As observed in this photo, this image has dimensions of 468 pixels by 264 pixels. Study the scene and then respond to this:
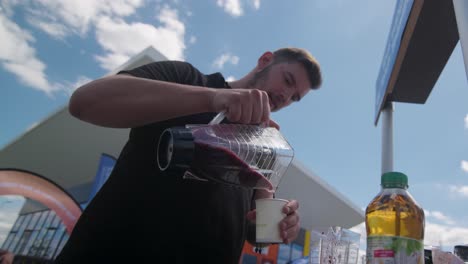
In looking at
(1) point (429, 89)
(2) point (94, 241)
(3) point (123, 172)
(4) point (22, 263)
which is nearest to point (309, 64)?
(3) point (123, 172)

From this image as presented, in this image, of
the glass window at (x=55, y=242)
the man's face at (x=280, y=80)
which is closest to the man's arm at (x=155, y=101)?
the man's face at (x=280, y=80)

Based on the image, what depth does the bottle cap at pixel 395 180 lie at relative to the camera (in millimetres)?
693

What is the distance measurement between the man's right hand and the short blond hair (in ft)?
2.15

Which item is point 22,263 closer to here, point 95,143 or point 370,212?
point 95,143

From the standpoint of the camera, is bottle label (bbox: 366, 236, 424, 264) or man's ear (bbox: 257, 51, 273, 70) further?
man's ear (bbox: 257, 51, 273, 70)

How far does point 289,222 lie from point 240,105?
43cm

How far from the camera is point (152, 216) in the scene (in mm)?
906

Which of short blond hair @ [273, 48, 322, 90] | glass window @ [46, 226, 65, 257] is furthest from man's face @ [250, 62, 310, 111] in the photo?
glass window @ [46, 226, 65, 257]

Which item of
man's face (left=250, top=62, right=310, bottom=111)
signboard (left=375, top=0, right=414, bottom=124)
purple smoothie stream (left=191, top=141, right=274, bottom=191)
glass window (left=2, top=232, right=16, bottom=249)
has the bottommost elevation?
glass window (left=2, top=232, right=16, bottom=249)

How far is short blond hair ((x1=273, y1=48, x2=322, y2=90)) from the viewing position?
1328mm

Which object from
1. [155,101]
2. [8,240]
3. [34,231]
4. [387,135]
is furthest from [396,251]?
[34,231]

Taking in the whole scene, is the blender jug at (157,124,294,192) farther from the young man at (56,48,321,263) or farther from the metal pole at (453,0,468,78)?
the metal pole at (453,0,468,78)

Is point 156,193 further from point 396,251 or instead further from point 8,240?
point 8,240

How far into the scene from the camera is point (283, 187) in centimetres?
826
